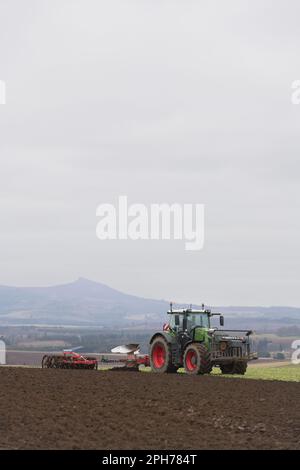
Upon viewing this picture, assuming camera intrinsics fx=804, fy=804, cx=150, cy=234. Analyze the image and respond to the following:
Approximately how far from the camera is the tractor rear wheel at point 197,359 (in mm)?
30500

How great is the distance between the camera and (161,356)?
33375 mm

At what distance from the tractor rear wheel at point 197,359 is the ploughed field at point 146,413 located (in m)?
1.59

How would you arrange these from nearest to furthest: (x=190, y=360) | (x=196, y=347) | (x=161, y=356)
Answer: (x=196, y=347) → (x=190, y=360) → (x=161, y=356)

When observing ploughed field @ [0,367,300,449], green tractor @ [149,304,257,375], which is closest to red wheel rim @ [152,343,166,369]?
green tractor @ [149,304,257,375]

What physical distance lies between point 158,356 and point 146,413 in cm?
1376

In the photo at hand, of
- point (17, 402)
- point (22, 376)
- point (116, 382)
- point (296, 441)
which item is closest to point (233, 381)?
point (116, 382)

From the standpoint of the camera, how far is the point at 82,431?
659 inches

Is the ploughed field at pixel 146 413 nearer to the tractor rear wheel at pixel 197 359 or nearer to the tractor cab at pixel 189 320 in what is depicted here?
the tractor rear wheel at pixel 197 359

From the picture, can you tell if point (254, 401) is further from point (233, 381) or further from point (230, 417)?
point (233, 381)

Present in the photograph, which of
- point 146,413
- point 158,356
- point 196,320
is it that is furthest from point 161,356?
point 146,413

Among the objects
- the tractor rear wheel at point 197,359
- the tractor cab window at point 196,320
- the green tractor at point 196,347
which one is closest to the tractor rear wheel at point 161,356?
the green tractor at point 196,347

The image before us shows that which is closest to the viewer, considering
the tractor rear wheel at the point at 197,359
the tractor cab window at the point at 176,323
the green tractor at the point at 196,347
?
the tractor rear wheel at the point at 197,359

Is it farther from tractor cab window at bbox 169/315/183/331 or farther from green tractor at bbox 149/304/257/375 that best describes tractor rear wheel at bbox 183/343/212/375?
tractor cab window at bbox 169/315/183/331

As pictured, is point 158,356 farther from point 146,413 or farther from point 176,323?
point 146,413
